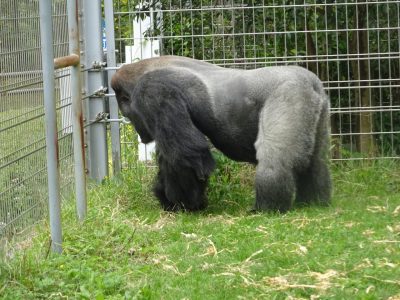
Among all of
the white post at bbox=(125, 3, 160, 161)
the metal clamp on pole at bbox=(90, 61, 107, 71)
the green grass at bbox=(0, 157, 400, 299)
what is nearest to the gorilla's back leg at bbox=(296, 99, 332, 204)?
the green grass at bbox=(0, 157, 400, 299)

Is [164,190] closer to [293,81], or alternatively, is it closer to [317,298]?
[293,81]

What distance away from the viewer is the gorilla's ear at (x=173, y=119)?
7.28 meters

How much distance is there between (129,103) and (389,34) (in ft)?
8.96

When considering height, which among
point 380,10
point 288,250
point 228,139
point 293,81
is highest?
point 380,10

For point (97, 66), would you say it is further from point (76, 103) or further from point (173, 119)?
point (76, 103)

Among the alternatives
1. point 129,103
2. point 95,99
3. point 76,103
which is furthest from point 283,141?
point 95,99

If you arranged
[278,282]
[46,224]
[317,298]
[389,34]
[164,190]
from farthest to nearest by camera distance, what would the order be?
[389,34] < [164,190] < [46,224] < [278,282] < [317,298]

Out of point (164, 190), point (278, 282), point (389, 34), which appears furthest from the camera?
point (389, 34)

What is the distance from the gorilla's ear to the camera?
728cm

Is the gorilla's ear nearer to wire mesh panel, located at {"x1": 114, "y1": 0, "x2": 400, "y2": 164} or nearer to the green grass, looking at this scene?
the green grass

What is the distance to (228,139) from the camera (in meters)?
7.51

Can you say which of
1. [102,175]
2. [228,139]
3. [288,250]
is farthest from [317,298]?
[102,175]

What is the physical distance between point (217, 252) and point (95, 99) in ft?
10.9

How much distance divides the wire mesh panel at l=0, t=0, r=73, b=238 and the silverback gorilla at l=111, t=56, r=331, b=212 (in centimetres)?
105
